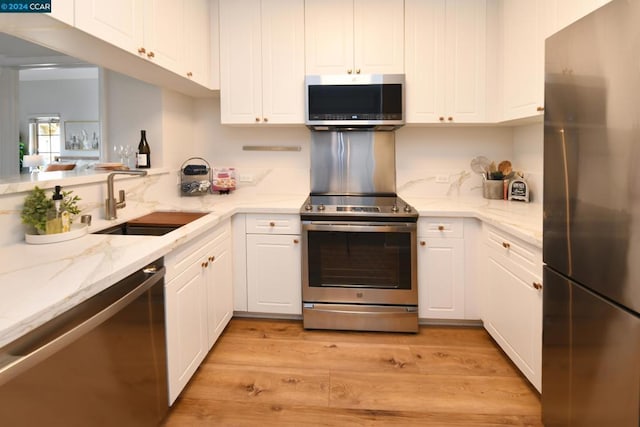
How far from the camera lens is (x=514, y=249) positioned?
2070 mm

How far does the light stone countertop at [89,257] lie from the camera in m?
0.95

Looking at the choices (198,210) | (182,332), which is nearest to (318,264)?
(198,210)

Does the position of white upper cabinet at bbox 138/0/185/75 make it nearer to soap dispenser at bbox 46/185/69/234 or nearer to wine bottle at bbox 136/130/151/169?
wine bottle at bbox 136/130/151/169

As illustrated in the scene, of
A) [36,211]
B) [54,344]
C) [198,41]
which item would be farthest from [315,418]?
[198,41]

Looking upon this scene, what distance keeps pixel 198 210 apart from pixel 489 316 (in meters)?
1.99

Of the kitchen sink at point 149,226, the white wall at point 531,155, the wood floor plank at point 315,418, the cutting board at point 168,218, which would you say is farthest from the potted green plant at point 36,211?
the white wall at point 531,155

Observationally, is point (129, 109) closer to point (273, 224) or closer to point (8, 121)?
point (8, 121)

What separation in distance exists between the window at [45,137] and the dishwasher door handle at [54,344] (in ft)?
4.55

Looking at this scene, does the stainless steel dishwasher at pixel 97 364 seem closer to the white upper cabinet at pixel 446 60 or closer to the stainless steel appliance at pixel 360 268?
the stainless steel appliance at pixel 360 268

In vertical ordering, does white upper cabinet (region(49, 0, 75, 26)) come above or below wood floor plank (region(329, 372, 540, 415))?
above

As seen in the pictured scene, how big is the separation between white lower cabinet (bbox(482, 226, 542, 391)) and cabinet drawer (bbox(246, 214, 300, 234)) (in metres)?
1.26

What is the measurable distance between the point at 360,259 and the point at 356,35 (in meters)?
1.64

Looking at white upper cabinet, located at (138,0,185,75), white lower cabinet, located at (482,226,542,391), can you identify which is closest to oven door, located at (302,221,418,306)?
white lower cabinet, located at (482,226,542,391)

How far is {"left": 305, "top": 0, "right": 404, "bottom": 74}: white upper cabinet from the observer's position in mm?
2854
